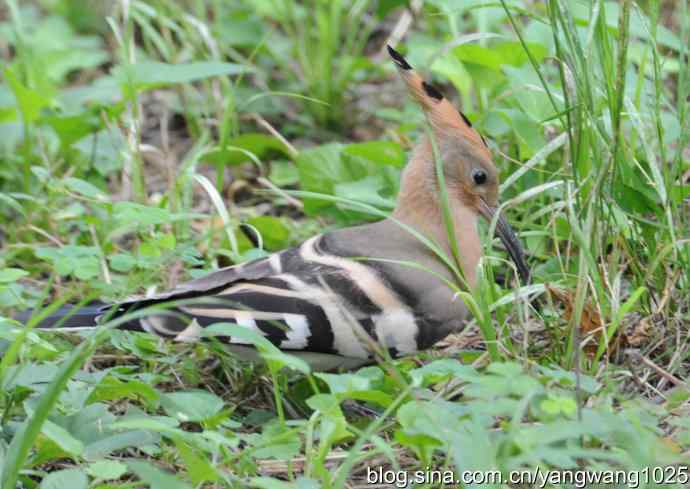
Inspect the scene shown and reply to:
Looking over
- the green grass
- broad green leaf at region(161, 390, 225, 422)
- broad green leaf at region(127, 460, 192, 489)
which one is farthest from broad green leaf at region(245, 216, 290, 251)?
broad green leaf at region(127, 460, 192, 489)

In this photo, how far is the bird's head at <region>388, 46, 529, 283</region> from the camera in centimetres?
288

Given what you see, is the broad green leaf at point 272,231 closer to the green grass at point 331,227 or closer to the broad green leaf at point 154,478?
the green grass at point 331,227

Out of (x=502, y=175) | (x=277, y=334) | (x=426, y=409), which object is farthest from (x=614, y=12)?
(x=426, y=409)

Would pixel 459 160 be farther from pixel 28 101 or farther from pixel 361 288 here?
pixel 28 101

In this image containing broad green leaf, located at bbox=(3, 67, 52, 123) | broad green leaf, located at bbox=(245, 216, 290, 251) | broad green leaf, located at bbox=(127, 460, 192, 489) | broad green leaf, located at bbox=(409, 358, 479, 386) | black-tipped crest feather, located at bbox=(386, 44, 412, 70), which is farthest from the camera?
broad green leaf, located at bbox=(3, 67, 52, 123)

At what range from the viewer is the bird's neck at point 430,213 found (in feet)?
9.34

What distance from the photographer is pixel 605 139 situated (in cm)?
249

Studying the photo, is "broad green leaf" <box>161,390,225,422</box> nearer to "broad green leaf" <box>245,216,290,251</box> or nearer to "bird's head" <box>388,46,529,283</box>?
"bird's head" <box>388,46,529,283</box>

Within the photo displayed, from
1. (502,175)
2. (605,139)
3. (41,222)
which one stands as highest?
(605,139)

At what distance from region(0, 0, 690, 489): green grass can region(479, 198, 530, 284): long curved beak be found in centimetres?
5

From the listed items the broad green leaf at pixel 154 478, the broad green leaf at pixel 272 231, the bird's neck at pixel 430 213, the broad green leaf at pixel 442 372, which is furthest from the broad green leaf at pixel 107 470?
the broad green leaf at pixel 272 231

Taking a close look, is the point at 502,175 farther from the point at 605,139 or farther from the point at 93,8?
the point at 93,8

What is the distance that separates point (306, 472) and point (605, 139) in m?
0.94

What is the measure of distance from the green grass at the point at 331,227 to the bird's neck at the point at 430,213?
13cm
